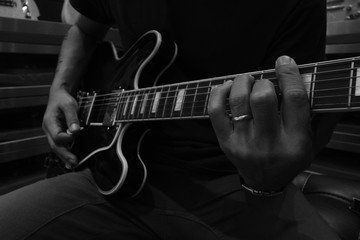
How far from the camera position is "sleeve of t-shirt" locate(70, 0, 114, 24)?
1.02 metres

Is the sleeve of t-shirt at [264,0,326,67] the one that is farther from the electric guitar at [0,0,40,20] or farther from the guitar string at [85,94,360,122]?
the electric guitar at [0,0,40,20]

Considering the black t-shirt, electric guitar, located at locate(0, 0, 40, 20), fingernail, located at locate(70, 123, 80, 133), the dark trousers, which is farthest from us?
electric guitar, located at locate(0, 0, 40, 20)

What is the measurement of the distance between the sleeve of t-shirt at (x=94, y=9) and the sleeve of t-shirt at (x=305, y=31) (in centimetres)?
59

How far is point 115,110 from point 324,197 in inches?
21.3

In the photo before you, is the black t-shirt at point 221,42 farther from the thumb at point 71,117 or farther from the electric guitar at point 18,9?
the electric guitar at point 18,9

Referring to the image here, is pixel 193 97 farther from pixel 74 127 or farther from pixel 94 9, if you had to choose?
pixel 94 9

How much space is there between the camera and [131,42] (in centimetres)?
95

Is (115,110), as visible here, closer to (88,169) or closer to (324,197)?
(88,169)

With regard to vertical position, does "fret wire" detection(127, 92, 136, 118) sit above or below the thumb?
above

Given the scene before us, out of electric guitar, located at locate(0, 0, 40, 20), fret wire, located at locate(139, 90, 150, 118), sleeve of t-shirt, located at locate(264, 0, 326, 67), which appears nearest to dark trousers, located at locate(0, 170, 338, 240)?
fret wire, located at locate(139, 90, 150, 118)

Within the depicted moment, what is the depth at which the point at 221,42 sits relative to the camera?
722 mm

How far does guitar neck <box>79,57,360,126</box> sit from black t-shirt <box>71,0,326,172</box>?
0.28ft

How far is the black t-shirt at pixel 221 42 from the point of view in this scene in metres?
0.66

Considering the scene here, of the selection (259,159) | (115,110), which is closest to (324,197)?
(259,159)
